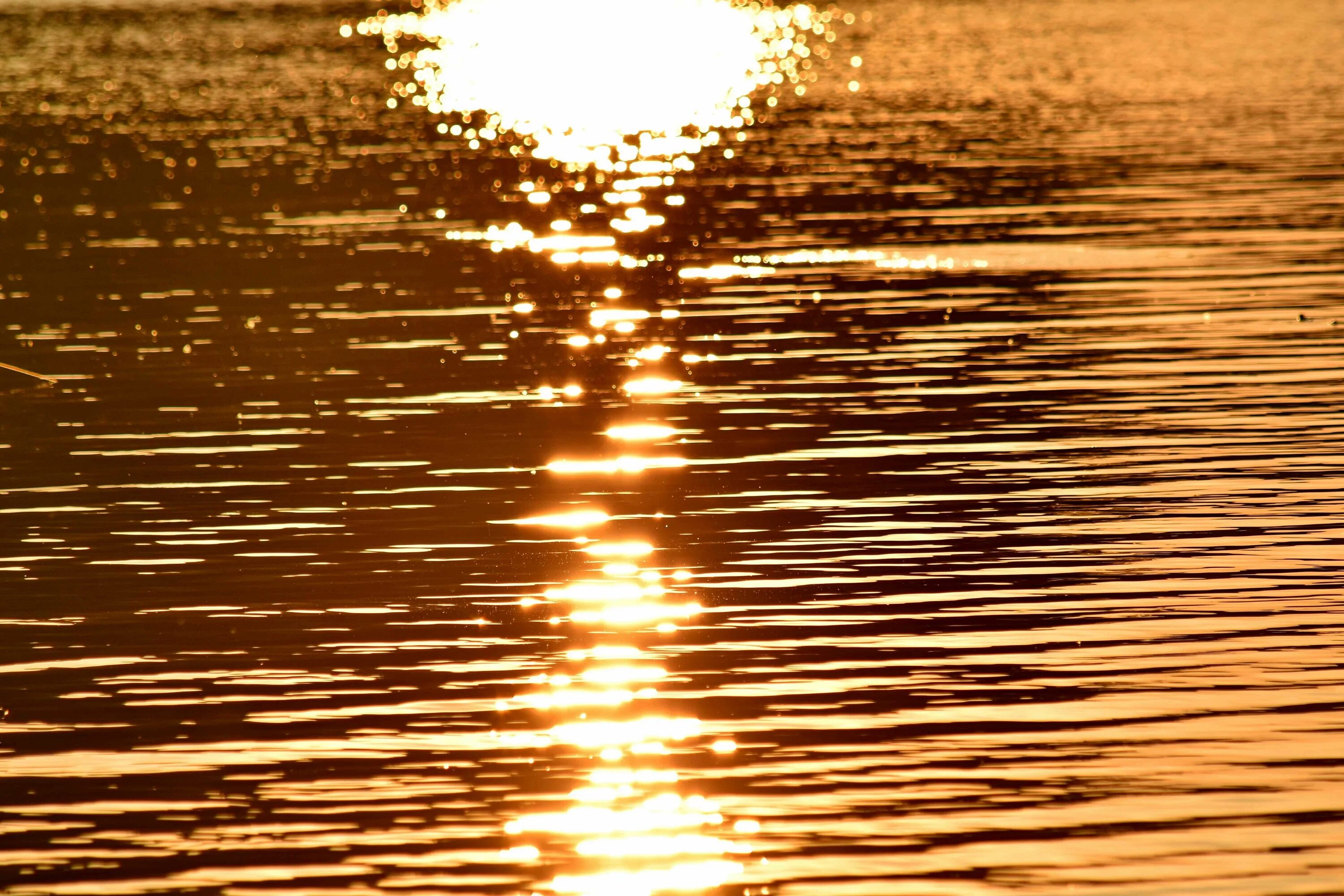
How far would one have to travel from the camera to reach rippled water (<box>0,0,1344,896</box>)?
11.0m

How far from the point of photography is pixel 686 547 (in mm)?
16344

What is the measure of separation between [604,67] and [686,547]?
251 feet

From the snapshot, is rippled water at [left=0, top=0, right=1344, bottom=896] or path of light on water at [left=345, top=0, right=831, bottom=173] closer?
rippled water at [left=0, top=0, right=1344, bottom=896]

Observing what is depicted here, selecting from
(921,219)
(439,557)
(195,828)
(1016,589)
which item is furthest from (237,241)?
(195,828)

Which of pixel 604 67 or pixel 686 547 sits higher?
pixel 604 67

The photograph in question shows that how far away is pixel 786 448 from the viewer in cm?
1947

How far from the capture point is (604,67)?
91250mm

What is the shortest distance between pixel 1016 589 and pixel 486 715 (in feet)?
12.8

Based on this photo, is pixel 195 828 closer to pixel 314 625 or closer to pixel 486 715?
pixel 486 715

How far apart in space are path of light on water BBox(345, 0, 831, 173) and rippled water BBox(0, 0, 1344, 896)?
16536 millimetres

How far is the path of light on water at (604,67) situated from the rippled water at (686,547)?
1654 cm

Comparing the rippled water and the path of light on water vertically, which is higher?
the path of light on water

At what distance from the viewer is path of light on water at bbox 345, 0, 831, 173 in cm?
5584

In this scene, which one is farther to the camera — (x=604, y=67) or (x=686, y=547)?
(x=604, y=67)
